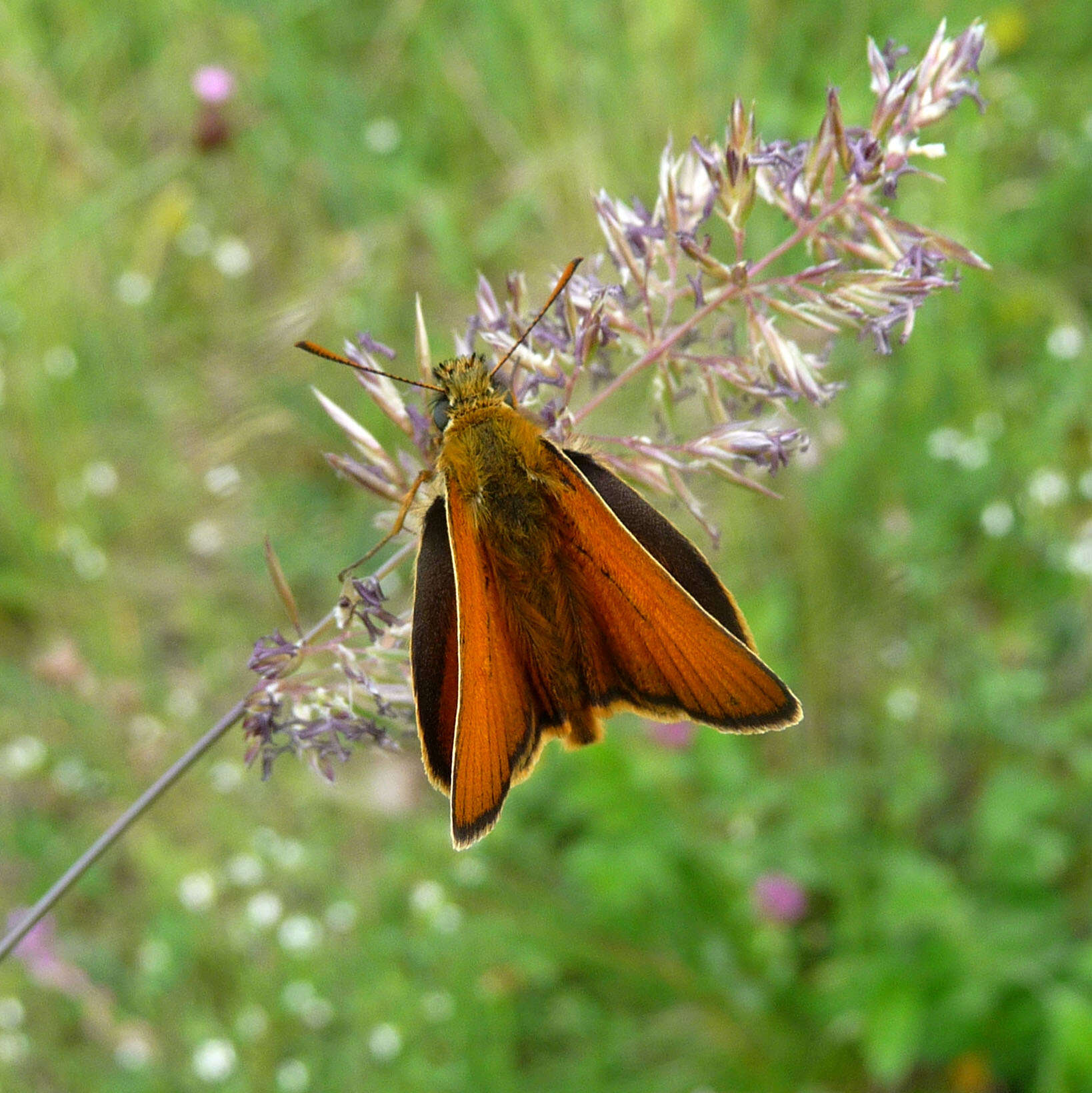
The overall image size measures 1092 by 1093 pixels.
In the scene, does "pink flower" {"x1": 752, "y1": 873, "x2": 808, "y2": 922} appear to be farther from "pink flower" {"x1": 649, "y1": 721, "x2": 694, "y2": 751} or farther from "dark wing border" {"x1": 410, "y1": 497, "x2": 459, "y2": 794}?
"dark wing border" {"x1": 410, "y1": 497, "x2": 459, "y2": 794}

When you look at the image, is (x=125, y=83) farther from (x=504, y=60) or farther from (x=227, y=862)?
(x=227, y=862)

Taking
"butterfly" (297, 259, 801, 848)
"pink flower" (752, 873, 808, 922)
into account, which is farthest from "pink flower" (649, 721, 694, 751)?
"butterfly" (297, 259, 801, 848)

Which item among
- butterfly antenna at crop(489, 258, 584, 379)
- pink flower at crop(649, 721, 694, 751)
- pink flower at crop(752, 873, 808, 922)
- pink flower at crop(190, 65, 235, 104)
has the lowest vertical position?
pink flower at crop(752, 873, 808, 922)

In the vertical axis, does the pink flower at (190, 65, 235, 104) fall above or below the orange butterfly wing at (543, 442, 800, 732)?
above

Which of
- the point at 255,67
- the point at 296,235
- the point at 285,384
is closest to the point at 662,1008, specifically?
the point at 285,384

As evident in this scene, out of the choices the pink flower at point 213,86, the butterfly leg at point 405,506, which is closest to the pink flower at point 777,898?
the butterfly leg at point 405,506

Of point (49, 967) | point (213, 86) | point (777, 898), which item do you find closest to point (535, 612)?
point (777, 898)
